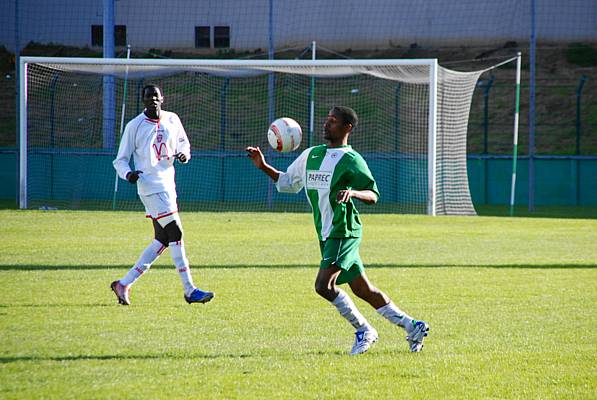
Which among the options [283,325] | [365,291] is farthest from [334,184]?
[283,325]

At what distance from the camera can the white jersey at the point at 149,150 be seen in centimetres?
1011

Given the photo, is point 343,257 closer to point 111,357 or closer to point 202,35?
point 111,357

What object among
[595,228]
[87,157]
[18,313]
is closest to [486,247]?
[595,228]

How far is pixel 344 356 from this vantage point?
7.30 meters

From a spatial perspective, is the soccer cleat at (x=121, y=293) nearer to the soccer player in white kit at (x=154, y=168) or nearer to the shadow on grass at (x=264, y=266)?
the soccer player in white kit at (x=154, y=168)

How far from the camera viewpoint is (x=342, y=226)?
24.6 feet

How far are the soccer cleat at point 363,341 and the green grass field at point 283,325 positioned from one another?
9 cm

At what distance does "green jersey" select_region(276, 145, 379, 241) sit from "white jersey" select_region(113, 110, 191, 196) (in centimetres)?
280

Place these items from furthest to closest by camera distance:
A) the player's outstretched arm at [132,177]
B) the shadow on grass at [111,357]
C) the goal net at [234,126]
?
the goal net at [234,126]
the player's outstretched arm at [132,177]
the shadow on grass at [111,357]

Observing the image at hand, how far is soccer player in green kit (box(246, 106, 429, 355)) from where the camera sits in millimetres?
7449

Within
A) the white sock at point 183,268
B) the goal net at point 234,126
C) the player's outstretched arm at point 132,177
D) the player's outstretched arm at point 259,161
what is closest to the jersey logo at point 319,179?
the player's outstretched arm at point 259,161

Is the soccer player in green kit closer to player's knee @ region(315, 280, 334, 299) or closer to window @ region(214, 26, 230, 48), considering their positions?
player's knee @ region(315, 280, 334, 299)

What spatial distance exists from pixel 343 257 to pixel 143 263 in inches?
129

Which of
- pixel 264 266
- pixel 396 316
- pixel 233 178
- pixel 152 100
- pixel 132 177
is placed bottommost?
pixel 264 266
